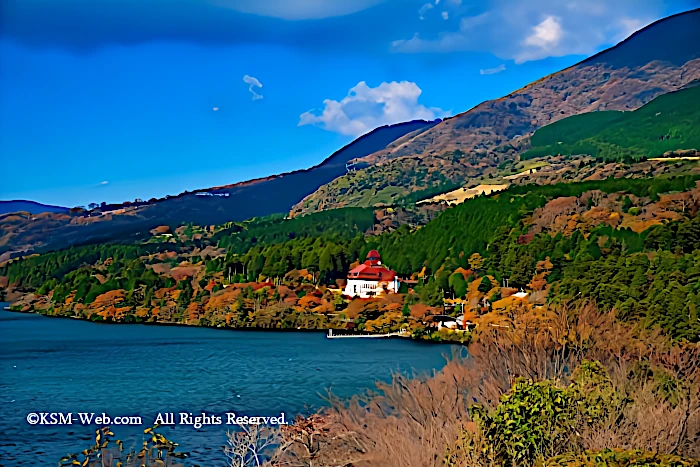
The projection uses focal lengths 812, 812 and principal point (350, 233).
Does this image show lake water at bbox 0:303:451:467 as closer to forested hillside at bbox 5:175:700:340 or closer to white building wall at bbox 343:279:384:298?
forested hillside at bbox 5:175:700:340

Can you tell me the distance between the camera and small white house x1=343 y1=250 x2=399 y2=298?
60.0 m

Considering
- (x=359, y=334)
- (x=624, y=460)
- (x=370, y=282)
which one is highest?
(x=624, y=460)

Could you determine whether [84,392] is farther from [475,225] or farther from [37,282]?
[37,282]

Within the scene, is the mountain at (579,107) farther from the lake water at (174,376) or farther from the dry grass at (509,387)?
the dry grass at (509,387)

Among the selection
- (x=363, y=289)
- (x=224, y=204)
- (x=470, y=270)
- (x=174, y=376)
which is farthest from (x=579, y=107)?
(x=174, y=376)

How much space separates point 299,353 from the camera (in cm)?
3756

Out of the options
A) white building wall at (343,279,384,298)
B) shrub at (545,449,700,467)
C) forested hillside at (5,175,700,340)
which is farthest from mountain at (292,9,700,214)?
shrub at (545,449,700,467)

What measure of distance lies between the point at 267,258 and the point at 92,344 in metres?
28.5

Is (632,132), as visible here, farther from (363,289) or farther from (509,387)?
(509,387)

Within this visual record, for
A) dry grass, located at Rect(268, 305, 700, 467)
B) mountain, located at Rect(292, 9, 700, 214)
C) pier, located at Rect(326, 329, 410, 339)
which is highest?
mountain, located at Rect(292, 9, 700, 214)

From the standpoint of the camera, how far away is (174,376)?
29672mm

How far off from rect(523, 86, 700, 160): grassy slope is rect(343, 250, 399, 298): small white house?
56.6 meters

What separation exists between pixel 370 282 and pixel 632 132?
83644 millimetres

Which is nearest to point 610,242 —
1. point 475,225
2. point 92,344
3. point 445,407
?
point 475,225
